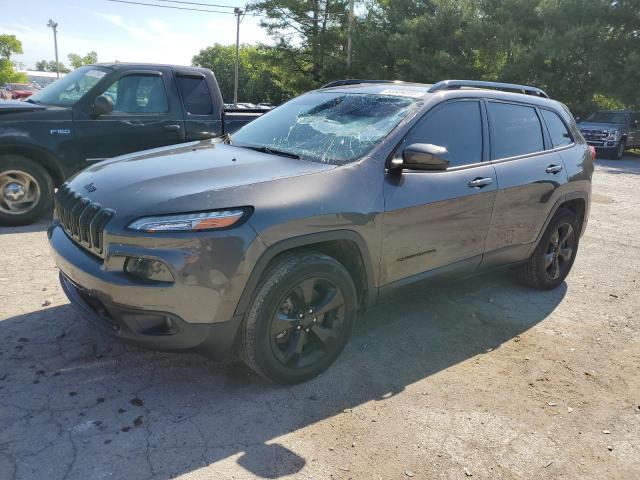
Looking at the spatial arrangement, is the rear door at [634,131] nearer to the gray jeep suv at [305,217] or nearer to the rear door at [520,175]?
the rear door at [520,175]

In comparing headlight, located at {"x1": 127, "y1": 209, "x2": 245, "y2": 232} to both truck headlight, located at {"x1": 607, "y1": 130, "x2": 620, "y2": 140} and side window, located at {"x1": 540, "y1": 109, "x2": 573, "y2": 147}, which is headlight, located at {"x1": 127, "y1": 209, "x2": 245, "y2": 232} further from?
truck headlight, located at {"x1": 607, "y1": 130, "x2": 620, "y2": 140}

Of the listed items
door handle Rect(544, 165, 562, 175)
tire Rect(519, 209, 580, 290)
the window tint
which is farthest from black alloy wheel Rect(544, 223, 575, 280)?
the window tint

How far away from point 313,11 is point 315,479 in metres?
35.5

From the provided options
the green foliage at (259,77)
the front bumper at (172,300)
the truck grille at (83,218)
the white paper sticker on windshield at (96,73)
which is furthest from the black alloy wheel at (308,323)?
the green foliage at (259,77)

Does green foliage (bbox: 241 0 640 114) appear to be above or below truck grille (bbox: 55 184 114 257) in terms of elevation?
above

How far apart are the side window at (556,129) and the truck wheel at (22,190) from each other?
17.2 ft

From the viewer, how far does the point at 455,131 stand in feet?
12.7

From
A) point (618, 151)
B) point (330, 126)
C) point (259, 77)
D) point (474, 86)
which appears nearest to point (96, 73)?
point (330, 126)

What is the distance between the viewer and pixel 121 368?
3221mm

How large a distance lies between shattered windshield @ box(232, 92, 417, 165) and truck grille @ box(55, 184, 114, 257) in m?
1.23

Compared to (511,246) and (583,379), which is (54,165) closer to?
(511,246)

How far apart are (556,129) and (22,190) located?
5.59 meters

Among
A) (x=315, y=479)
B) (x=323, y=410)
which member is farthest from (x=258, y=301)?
(x=315, y=479)

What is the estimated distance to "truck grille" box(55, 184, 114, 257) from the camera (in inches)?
110
